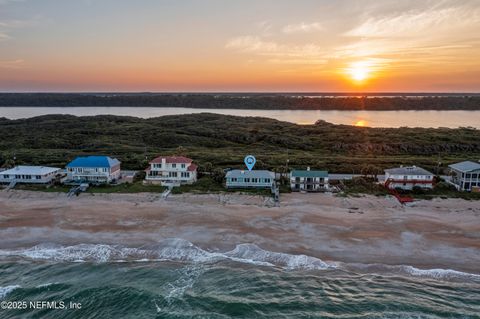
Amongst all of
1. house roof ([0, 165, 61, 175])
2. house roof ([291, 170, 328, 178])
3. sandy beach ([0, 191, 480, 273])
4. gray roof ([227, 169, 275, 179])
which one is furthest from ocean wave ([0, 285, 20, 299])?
house roof ([291, 170, 328, 178])

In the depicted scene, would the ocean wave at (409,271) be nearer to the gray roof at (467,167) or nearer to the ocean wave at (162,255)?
the ocean wave at (162,255)

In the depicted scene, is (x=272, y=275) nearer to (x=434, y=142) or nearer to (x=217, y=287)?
(x=217, y=287)

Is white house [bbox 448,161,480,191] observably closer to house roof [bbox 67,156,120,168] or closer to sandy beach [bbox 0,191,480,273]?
sandy beach [bbox 0,191,480,273]

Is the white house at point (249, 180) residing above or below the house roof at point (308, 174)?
below

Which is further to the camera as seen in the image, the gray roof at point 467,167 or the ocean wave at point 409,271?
the gray roof at point 467,167

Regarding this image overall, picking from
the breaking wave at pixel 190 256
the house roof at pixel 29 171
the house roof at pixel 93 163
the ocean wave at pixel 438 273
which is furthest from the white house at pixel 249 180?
the house roof at pixel 29 171

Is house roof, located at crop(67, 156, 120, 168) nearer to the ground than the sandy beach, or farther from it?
farther from it

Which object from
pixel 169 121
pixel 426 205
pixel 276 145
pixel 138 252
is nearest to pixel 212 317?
pixel 138 252
